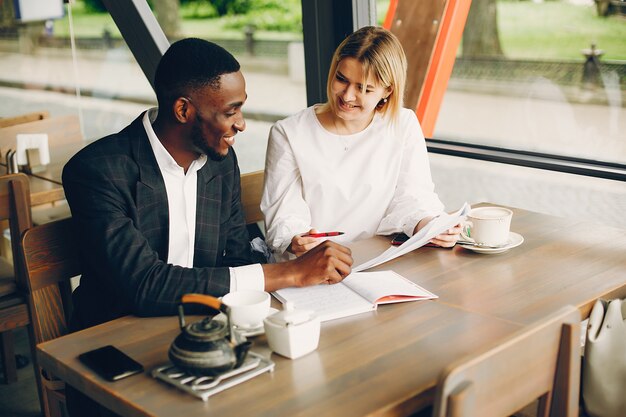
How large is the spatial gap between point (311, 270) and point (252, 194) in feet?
2.67

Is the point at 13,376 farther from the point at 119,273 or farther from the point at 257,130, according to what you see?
the point at 257,130

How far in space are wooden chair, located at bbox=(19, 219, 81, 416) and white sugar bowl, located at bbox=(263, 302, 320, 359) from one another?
30.4 inches

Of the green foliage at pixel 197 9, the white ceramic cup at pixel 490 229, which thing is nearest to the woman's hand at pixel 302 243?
the white ceramic cup at pixel 490 229

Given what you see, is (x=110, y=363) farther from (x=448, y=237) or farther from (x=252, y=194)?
(x=252, y=194)

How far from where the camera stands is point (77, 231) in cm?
191

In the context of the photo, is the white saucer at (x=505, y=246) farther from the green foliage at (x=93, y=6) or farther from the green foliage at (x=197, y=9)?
the green foliage at (x=93, y=6)

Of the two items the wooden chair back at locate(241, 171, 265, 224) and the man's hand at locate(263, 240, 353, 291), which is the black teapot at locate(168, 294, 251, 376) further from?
the wooden chair back at locate(241, 171, 265, 224)

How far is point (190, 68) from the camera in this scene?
195 centimetres

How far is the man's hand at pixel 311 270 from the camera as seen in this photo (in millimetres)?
1819

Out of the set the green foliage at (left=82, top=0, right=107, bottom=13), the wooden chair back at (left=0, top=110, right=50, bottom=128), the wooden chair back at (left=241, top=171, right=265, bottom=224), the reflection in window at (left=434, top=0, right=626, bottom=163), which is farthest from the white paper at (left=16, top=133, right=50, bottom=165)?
the reflection in window at (left=434, top=0, right=626, bottom=163)

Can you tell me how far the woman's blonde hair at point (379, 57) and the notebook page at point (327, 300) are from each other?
0.80m

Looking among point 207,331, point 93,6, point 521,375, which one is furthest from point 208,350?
point 93,6

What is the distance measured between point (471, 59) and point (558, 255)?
1.32m

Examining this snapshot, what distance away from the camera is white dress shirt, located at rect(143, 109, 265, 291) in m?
1.99
